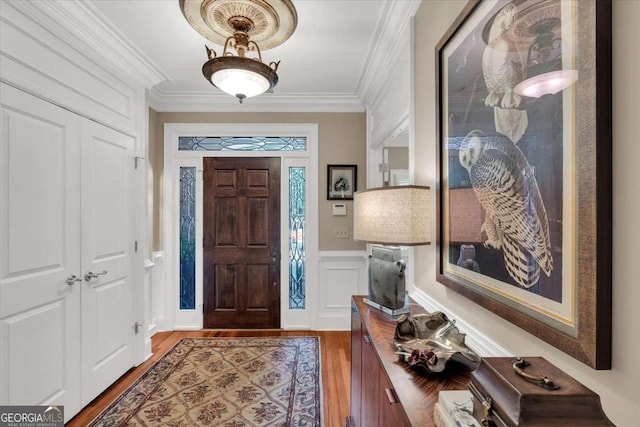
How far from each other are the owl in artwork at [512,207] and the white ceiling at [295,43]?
1537mm

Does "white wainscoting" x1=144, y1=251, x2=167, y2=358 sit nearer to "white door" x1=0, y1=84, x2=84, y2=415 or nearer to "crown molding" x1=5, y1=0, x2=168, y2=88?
"white door" x1=0, y1=84, x2=84, y2=415

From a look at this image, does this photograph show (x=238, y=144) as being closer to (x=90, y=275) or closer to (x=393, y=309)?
(x=90, y=275)

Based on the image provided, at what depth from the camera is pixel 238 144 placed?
3559 mm

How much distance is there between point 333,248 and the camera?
354cm

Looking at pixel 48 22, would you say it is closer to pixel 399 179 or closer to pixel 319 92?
pixel 319 92

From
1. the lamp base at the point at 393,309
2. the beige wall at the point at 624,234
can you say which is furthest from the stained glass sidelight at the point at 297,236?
the beige wall at the point at 624,234

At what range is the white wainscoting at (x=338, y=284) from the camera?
351 cm

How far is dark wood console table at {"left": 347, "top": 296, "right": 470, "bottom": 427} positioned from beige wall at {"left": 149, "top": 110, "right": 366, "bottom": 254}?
1935mm

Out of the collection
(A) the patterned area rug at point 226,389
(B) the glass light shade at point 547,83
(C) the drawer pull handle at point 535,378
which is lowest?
(A) the patterned area rug at point 226,389

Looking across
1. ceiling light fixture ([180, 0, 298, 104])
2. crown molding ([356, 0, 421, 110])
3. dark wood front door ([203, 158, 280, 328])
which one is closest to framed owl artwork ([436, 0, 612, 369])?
crown molding ([356, 0, 421, 110])

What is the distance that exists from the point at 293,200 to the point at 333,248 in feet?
2.44

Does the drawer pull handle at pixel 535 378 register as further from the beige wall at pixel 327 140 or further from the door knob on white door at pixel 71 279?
the beige wall at pixel 327 140

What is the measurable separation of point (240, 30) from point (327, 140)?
196 cm

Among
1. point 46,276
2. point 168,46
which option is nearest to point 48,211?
point 46,276
